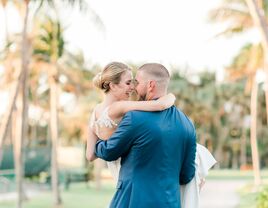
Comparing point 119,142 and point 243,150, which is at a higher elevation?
point 119,142

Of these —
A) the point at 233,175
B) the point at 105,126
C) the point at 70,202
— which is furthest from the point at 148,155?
the point at 233,175

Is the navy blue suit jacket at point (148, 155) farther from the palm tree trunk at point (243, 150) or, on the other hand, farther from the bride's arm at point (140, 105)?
the palm tree trunk at point (243, 150)

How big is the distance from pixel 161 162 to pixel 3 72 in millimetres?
25424

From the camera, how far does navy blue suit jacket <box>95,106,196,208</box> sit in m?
3.34

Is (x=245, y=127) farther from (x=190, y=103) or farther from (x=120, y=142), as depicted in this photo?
(x=120, y=142)

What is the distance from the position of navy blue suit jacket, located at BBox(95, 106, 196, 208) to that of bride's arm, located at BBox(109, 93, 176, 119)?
1.1 inches

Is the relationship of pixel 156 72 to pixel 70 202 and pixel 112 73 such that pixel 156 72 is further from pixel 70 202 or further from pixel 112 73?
pixel 70 202

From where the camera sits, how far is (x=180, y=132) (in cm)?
344

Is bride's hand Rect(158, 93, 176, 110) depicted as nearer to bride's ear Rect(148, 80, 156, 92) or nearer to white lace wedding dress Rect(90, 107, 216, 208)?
bride's ear Rect(148, 80, 156, 92)

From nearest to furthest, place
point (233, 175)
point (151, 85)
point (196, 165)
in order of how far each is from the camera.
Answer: point (151, 85) < point (196, 165) < point (233, 175)

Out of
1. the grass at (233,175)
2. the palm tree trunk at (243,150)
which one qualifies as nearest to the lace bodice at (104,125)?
the grass at (233,175)

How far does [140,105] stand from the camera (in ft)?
11.0

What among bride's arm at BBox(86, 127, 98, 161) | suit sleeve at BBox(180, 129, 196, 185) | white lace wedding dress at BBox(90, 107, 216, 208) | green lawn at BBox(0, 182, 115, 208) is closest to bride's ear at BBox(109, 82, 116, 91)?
white lace wedding dress at BBox(90, 107, 216, 208)

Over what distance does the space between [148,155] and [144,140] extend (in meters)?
0.08
